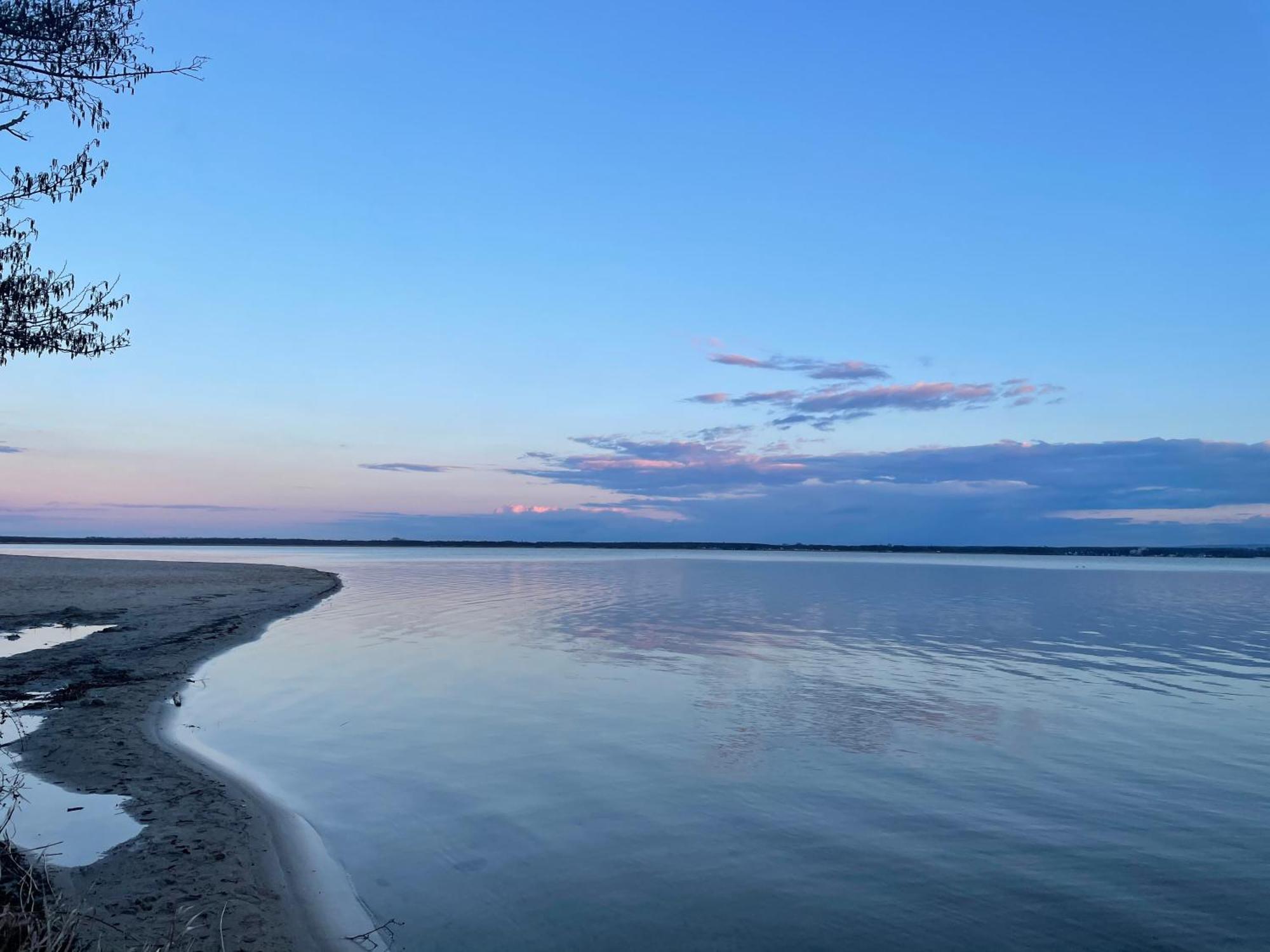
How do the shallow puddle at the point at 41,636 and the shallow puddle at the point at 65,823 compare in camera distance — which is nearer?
the shallow puddle at the point at 65,823

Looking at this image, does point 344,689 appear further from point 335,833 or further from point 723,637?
point 723,637

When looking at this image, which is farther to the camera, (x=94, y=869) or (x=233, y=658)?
(x=233, y=658)

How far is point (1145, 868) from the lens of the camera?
860 cm

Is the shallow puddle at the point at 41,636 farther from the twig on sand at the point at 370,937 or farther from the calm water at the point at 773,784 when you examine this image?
the twig on sand at the point at 370,937

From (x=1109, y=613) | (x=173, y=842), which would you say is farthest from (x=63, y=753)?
(x=1109, y=613)

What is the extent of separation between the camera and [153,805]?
31.7 ft

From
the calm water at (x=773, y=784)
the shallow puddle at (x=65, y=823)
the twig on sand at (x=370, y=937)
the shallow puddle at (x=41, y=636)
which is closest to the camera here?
Result: the twig on sand at (x=370, y=937)

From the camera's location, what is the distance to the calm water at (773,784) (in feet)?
24.9

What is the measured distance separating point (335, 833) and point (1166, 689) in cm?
1757

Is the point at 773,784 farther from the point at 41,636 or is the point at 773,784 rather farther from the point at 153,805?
the point at 41,636

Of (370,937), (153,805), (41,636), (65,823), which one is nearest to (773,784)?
(370,937)

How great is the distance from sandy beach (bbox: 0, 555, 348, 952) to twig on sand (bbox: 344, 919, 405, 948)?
0.22 metres

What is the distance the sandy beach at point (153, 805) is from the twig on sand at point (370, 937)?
224 millimetres

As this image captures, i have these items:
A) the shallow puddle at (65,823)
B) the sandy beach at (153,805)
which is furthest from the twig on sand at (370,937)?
the shallow puddle at (65,823)
